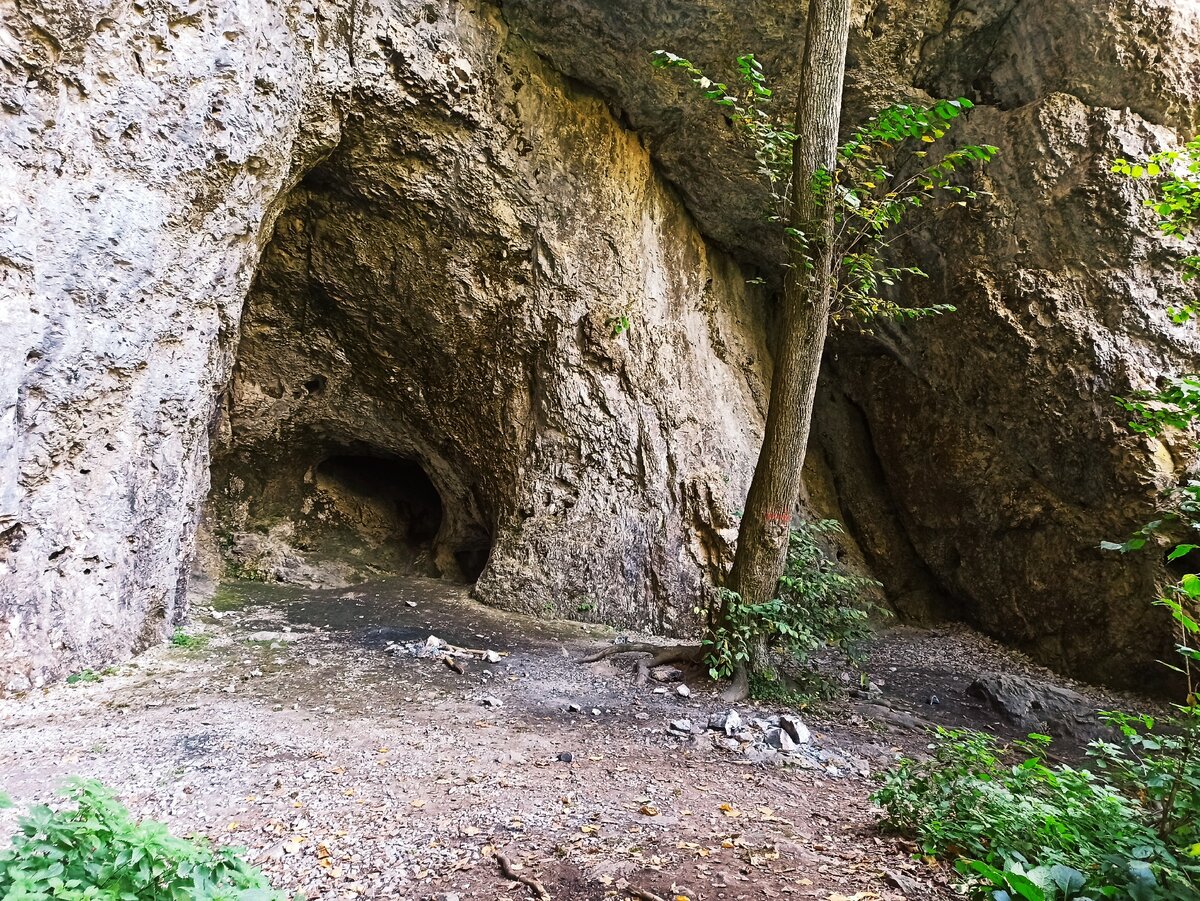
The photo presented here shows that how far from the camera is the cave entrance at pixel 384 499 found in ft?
35.3

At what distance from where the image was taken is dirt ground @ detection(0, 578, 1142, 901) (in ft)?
8.75

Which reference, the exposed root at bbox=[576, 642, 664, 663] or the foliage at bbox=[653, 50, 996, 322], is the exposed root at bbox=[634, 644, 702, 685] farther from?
the foliage at bbox=[653, 50, 996, 322]

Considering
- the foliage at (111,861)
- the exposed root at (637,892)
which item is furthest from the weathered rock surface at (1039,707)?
the foliage at (111,861)

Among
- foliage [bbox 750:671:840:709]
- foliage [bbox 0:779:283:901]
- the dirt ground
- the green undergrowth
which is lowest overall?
the green undergrowth

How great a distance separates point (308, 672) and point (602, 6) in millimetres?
7735

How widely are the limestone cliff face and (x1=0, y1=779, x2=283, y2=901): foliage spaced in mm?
3832

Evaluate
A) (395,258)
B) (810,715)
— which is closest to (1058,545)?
(810,715)

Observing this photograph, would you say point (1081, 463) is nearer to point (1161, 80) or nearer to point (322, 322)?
point (1161, 80)

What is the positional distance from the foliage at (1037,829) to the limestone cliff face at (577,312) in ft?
16.9

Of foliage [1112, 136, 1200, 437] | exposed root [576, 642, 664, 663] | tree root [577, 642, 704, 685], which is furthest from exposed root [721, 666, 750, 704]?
foliage [1112, 136, 1200, 437]

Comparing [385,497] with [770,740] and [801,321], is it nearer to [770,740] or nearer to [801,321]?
[801,321]

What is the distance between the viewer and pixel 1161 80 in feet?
24.3

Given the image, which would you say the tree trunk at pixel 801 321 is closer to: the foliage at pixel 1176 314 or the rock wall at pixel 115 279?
the foliage at pixel 1176 314

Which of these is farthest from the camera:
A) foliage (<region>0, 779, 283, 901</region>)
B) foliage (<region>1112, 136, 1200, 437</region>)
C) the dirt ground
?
foliage (<region>1112, 136, 1200, 437</region>)
